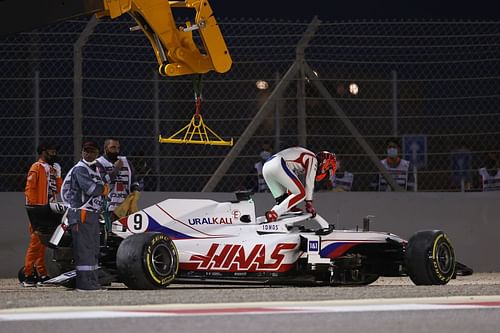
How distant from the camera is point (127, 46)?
46.1 feet

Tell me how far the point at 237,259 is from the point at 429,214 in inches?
178

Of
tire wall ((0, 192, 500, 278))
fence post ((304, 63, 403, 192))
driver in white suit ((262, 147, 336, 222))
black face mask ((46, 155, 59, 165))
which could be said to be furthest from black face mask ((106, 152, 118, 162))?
fence post ((304, 63, 403, 192))

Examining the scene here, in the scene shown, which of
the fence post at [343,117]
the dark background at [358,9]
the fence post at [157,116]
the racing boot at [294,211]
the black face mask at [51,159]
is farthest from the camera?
the dark background at [358,9]

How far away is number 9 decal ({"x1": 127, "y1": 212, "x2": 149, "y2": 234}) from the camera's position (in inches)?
460

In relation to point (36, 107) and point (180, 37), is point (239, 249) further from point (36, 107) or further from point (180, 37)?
point (36, 107)

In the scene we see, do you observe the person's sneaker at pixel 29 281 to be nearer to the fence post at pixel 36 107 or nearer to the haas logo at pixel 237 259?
the fence post at pixel 36 107

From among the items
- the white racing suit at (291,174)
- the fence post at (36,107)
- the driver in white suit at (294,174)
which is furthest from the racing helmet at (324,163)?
the fence post at (36,107)

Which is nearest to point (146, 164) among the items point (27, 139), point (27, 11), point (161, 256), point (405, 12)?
point (27, 139)

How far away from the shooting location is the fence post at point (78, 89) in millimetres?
14133

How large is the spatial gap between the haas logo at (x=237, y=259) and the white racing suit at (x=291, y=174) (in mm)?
862

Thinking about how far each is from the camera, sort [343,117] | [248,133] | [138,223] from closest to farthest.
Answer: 1. [138,223]
2. [343,117]
3. [248,133]

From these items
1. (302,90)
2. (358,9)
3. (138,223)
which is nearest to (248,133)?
(302,90)

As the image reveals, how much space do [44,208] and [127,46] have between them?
8.13 feet

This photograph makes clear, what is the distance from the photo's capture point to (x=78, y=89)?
14219 mm
